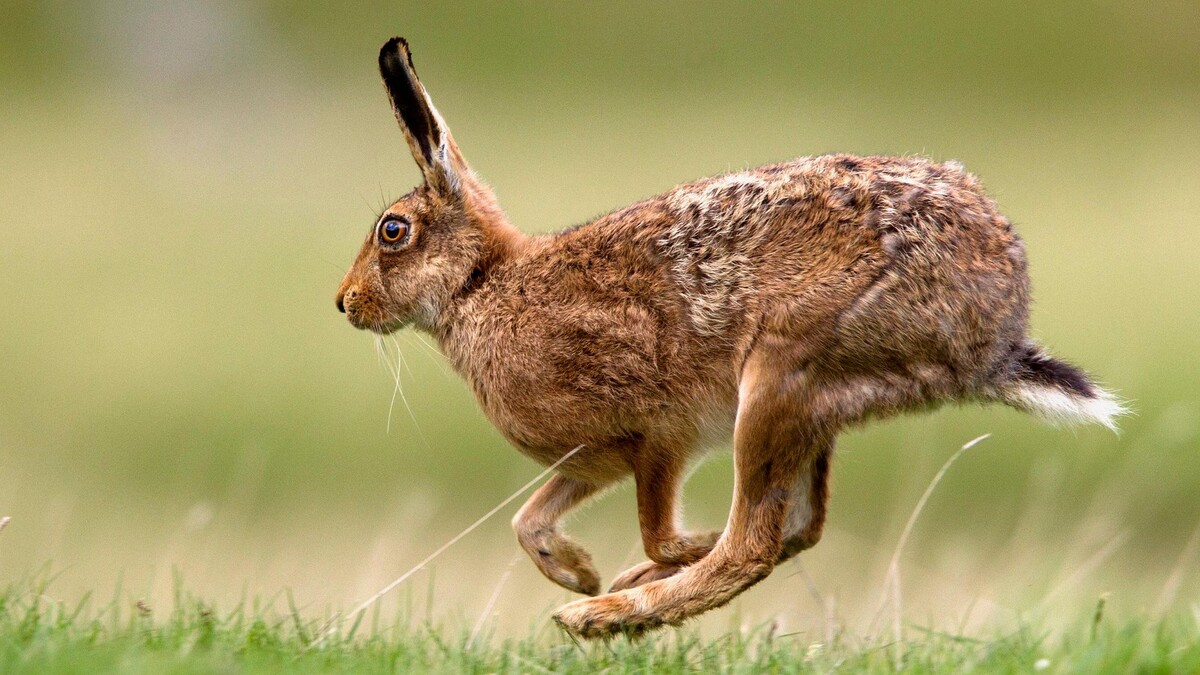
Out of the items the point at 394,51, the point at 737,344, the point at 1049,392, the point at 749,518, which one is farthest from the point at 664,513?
the point at 394,51

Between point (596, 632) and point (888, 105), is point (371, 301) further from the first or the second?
point (888, 105)

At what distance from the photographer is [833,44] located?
27562mm

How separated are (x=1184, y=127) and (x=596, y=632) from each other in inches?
616

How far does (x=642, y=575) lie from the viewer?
6.24 m

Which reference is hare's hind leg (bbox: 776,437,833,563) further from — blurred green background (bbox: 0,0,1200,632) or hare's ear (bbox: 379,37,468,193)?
hare's ear (bbox: 379,37,468,193)

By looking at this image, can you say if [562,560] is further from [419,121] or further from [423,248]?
[419,121]

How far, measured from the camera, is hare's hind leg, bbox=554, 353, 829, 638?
5.60 meters

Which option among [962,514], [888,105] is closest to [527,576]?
[962,514]

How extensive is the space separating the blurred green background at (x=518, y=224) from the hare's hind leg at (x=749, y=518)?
1.02 ft

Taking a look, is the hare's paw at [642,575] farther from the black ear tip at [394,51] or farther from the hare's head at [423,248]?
the black ear tip at [394,51]

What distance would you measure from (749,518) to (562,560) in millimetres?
957

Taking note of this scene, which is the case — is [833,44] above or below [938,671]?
above

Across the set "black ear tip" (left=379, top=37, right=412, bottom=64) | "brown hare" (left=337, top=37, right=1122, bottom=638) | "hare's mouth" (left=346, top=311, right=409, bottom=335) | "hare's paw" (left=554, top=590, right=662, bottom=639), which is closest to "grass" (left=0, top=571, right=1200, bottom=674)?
"hare's paw" (left=554, top=590, right=662, bottom=639)

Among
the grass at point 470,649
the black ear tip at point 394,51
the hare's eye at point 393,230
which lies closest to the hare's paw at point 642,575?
the grass at point 470,649
